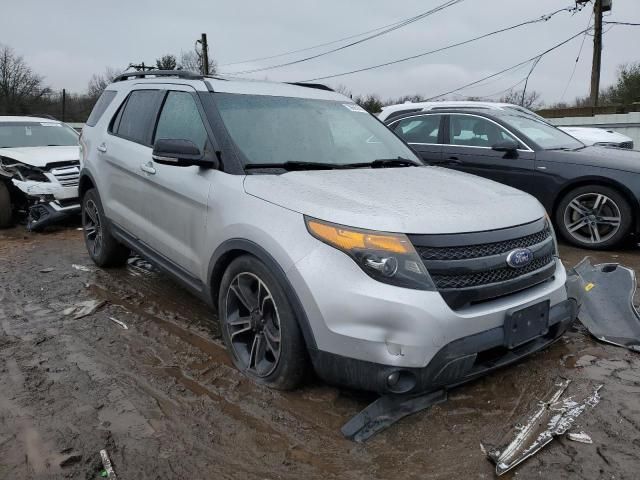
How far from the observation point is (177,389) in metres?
2.94

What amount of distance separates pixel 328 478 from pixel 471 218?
1.38 meters

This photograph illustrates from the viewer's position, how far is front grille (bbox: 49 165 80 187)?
7203mm

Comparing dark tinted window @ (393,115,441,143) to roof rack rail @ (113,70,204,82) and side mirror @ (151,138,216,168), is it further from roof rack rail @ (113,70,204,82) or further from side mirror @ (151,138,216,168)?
side mirror @ (151,138,216,168)

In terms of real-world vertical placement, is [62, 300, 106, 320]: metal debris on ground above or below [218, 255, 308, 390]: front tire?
below

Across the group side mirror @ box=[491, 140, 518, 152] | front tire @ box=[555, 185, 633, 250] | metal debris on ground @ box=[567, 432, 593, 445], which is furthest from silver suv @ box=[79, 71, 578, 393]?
front tire @ box=[555, 185, 633, 250]

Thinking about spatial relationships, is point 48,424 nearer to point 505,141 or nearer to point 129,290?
point 129,290

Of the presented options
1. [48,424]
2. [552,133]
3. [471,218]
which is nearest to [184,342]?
[48,424]

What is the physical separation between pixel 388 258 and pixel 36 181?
256 inches

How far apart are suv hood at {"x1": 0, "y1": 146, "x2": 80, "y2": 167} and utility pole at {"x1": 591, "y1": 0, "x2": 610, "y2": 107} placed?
21069 mm

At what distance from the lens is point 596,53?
864 inches

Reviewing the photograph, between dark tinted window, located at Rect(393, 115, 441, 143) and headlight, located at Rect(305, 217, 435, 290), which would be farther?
dark tinted window, located at Rect(393, 115, 441, 143)

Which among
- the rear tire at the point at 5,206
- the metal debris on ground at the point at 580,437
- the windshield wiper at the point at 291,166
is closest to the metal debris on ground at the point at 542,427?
the metal debris on ground at the point at 580,437

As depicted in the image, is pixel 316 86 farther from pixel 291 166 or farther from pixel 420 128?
pixel 420 128

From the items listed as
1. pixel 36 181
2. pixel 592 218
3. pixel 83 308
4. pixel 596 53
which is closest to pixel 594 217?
pixel 592 218
